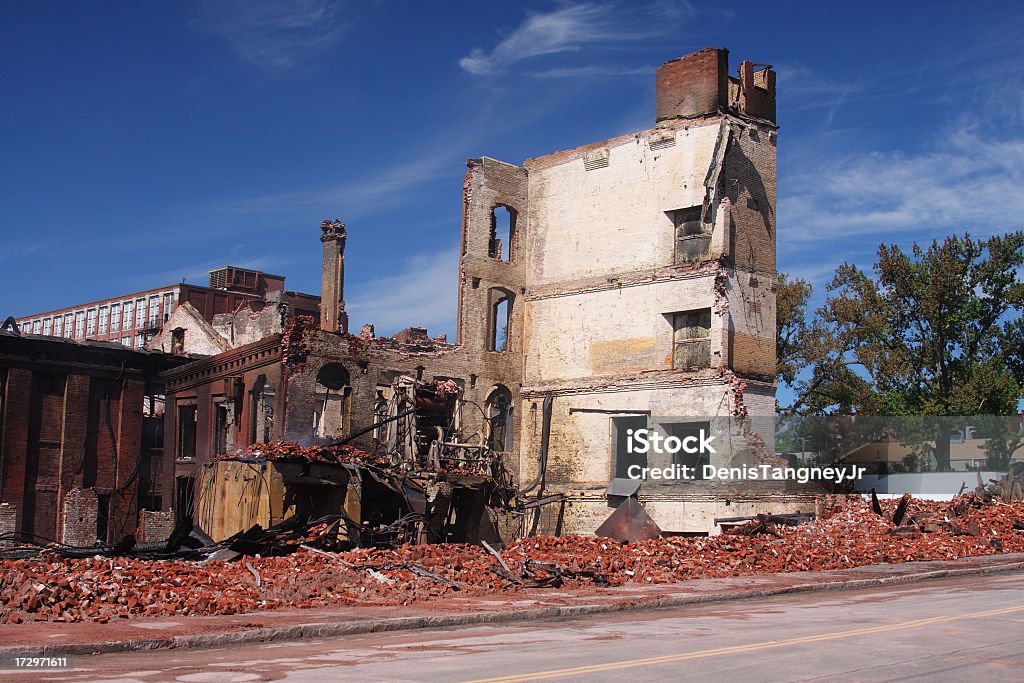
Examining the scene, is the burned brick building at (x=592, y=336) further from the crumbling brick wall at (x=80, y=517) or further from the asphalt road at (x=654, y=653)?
the asphalt road at (x=654, y=653)

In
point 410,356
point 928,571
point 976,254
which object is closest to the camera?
point 928,571

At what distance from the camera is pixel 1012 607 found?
14750 millimetres

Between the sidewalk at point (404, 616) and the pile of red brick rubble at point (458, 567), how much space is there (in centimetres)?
40

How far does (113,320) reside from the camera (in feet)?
205

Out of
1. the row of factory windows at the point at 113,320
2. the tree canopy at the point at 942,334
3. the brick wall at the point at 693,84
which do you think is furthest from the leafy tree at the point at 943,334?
the row of factory windows at the point at 113,320

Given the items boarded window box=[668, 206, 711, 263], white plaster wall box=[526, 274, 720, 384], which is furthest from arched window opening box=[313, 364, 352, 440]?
boarded window box=[668, 206, 711, 263]

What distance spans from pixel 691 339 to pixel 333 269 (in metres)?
14.2

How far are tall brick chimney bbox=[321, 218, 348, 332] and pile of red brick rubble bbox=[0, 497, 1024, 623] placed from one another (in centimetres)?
1839

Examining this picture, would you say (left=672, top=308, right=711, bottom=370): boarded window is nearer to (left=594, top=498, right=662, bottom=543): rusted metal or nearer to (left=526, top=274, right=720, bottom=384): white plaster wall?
(left=526, top=274, right=720, bottom=384): white plaster wall

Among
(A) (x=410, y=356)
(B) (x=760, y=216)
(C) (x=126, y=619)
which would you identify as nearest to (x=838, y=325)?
(B) (x=760, y=216)

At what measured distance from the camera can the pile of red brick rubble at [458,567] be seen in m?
13.1

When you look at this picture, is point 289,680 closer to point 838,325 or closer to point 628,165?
point 628,165

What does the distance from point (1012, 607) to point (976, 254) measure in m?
31.0

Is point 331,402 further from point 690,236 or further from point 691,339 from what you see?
point 690,236
